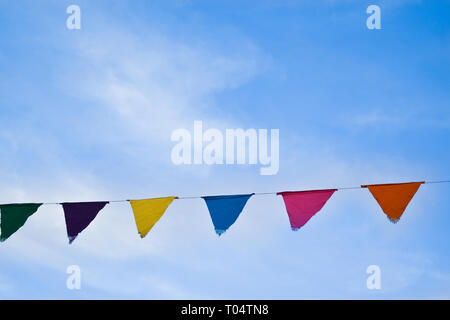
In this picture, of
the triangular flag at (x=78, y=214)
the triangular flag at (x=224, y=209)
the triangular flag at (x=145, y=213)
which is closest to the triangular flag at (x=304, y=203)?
the triangular flag at (x=224, y=209)

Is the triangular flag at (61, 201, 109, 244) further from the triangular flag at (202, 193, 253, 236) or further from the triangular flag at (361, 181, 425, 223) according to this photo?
the triangular flag at (361, 181, 425, 223)

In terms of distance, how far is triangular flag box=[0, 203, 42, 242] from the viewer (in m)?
7.32

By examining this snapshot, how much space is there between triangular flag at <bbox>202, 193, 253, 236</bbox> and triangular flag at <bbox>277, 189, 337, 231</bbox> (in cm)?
51

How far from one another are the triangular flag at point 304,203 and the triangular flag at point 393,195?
539 mm

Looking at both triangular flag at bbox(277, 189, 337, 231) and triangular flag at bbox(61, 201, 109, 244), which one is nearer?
triangular flag at bbox(277, 189, 337, 231)

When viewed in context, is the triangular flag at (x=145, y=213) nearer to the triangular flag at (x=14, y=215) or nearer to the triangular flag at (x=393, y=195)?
the triangular flag at (x=14, y=215)

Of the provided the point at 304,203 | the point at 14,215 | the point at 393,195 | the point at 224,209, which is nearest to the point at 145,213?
the point at 224,209

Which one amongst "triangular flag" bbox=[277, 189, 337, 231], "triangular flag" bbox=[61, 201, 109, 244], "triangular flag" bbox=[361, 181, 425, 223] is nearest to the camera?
"triangular flag" bbox=[361, 181, 425, 223]

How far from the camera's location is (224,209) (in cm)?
719

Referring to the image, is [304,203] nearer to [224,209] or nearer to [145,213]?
[224,209]

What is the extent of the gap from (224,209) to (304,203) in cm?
97

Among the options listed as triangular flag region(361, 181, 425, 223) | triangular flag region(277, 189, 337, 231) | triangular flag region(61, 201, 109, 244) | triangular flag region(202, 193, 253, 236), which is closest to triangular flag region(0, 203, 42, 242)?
triangular flag region(61, 201, 109, 244)

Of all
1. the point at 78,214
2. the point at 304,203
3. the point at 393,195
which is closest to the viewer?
the point at 393,195
